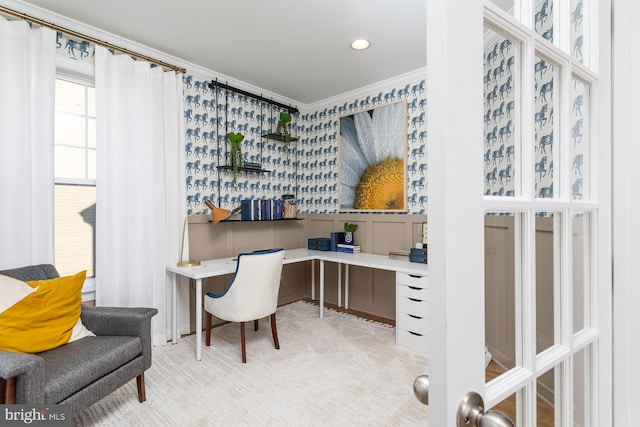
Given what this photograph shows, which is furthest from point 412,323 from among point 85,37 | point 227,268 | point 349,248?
point 85,37

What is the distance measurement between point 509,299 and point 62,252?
118 inches

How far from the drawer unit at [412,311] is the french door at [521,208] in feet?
6.13

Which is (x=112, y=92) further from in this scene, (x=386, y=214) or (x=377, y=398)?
(x=377, y=398)

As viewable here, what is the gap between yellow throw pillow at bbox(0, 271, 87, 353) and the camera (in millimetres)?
1615

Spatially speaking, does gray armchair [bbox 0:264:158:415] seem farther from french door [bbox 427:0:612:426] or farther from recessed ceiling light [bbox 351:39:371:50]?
recessed ceiling light [bbox 351:39:371:50]

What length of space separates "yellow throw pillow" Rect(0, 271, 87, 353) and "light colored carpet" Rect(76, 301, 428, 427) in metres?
0.51

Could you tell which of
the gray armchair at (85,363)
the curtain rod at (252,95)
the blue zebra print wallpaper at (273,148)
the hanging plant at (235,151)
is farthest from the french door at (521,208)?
the curtain rod at (252,95)

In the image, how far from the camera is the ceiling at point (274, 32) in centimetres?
222

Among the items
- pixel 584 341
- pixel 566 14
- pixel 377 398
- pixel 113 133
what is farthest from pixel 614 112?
pixel 113 133

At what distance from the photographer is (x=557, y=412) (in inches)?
29.4

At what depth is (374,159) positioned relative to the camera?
3.65 meters

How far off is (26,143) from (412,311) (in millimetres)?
3042

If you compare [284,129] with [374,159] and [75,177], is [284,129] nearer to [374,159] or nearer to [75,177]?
[374,159]

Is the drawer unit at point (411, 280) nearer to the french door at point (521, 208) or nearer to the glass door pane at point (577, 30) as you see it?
the french door at point (521, 208)
